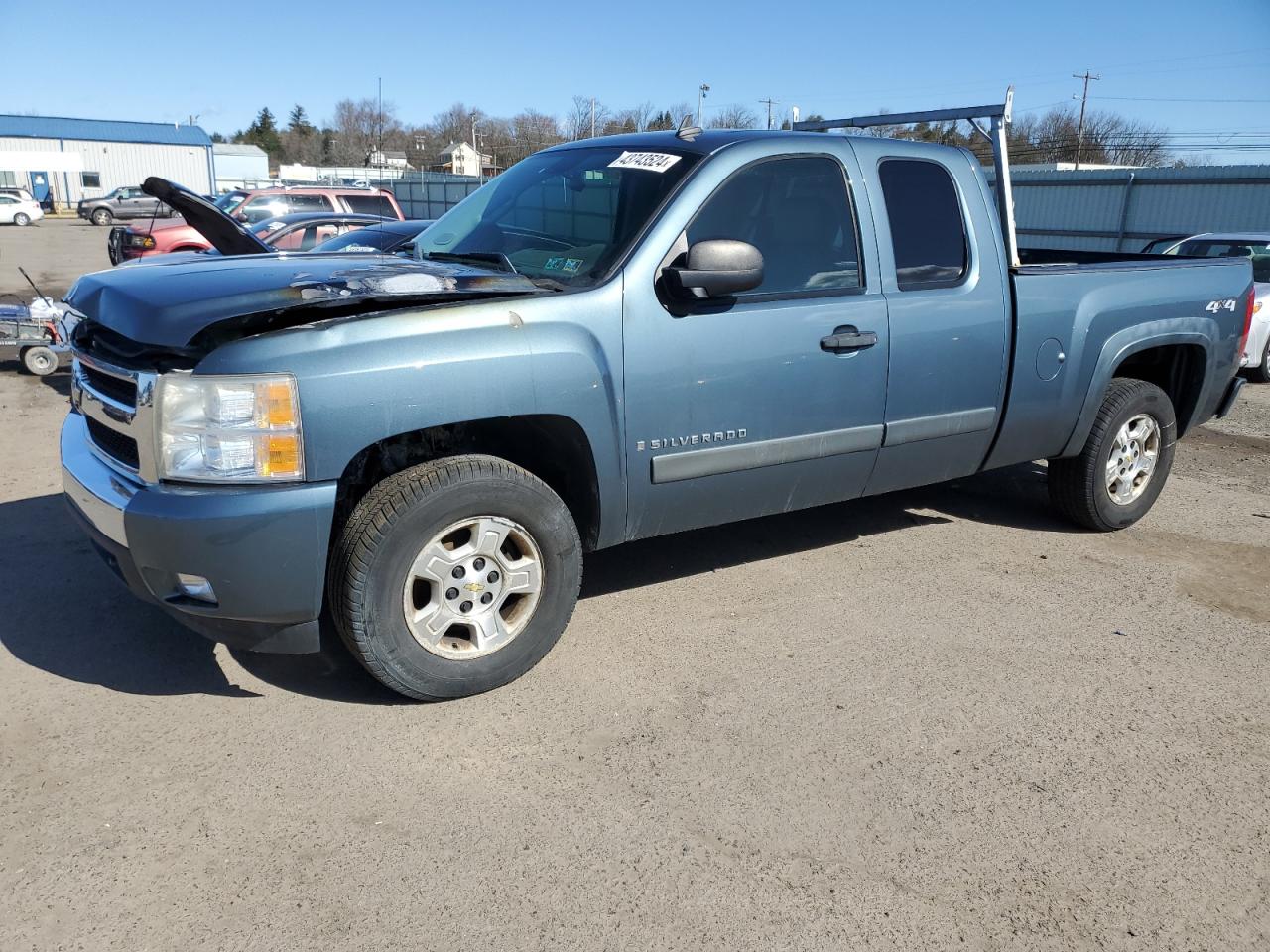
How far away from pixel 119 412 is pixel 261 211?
17442mm

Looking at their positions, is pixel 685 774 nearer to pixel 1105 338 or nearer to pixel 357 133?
pixel 1105 338

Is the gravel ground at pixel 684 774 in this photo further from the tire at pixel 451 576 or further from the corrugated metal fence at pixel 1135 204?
the corrugated metal fence at pixel 1135 204

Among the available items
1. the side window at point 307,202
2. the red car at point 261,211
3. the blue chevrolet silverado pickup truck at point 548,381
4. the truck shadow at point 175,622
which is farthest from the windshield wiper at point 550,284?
the side window at point 307,202

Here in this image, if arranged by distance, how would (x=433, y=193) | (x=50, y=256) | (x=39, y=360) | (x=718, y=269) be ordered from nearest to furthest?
(x=718, y=269) → (x=39, y=360) → (x=50, y=256) → (x=433, y=193)

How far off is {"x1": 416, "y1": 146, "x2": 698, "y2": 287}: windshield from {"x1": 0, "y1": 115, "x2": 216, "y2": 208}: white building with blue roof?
222 ft

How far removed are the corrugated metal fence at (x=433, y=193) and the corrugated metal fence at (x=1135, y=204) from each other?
16412mm

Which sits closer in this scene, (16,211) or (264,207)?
(264,207)

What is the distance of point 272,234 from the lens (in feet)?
45.4

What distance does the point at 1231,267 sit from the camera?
227 inches

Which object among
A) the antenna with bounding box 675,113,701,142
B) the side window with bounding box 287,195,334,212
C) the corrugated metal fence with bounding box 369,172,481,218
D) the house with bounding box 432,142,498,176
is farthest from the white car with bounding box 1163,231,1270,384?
the house with bounding box 432,142,498,176

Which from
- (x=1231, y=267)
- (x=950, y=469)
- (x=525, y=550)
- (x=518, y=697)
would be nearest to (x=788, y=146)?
(x=950, y=469)

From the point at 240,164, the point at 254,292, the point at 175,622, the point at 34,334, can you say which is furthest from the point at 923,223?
the point at 240,164

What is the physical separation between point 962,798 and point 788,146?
2.62 meters

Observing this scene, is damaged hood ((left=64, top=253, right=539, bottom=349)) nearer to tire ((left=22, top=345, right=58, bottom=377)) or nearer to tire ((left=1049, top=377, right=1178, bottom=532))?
tire ((left=1049, top=377, right=1178, bottom=532))
